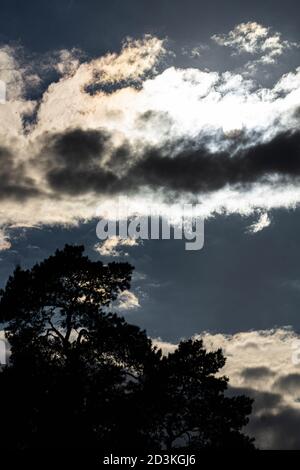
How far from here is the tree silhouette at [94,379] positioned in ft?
79.8

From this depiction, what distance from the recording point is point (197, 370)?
101 ft

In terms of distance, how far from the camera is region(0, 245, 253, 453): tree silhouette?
79.8ft

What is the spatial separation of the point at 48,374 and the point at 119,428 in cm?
464

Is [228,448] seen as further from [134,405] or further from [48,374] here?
[48,374]

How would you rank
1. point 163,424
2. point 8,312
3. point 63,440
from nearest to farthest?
point 63,440, point 8,312, point 163,424

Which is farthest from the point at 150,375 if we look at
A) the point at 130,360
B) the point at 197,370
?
the point at 197,370

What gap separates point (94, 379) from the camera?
2583 centimetres

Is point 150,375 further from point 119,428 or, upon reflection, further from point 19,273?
point 19,273

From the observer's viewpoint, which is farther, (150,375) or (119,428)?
(150,375)

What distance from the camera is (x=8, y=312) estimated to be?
2752 centimetres

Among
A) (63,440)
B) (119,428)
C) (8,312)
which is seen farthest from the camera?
(8,312)

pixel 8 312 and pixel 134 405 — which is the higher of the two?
pixel 8 312
